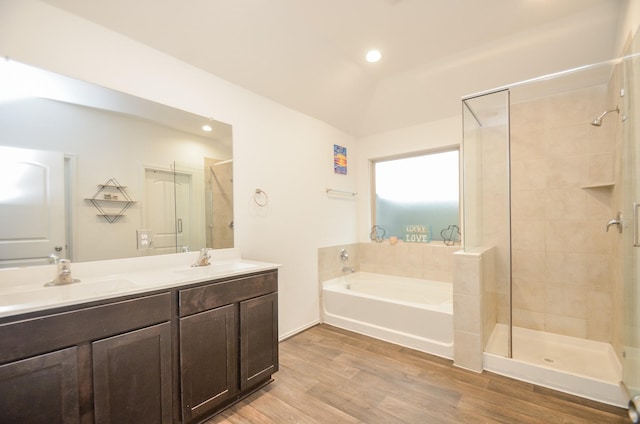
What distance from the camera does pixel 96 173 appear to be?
5.56 feet

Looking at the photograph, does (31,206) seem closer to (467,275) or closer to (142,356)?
(142,356)

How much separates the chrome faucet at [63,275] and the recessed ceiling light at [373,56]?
2852 mm

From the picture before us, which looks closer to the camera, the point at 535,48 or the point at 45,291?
the point at 45,291

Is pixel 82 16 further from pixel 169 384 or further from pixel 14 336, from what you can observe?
pixel 169 384

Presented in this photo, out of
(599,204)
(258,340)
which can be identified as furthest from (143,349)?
(599,204)

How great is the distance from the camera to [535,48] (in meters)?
2.37

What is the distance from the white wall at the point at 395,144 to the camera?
10.6ft

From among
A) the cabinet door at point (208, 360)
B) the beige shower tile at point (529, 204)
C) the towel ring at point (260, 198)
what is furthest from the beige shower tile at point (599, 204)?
the cabinet door at point (208, 360)

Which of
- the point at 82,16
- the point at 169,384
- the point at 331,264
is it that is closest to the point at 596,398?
the point at 331,264

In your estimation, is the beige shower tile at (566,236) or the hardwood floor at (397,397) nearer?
the hardwood floor at (397,397)

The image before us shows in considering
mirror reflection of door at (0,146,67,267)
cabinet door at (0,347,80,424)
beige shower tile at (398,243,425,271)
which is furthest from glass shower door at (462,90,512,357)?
mirror reflection of door at (0,146,67,267)

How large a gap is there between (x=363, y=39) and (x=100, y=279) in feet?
8.89

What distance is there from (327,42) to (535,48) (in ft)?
6.03

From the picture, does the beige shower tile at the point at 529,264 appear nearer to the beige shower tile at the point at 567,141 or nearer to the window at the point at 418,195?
the window at the point at 418,195
